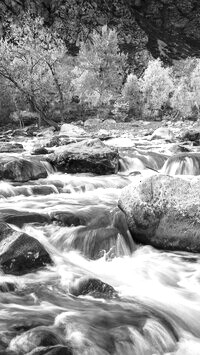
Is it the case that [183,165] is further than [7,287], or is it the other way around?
[183,165]

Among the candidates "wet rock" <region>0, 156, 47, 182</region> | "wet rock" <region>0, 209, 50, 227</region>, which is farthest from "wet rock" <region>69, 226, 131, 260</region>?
"wet rock" <region>0, 156, 47, 182</region>

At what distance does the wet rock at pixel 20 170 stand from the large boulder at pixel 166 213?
6099 mm

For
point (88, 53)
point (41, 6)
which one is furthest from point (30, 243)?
point (41, 6)

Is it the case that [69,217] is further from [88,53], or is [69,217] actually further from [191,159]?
[88,53]

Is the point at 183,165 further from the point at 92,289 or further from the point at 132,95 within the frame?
the point at 132,95

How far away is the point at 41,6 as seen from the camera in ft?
330

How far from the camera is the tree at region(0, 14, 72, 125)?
35719 mm

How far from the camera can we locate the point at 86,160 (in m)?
16.0

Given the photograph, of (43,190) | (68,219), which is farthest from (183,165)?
(68,219)

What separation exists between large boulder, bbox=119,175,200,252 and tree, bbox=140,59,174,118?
151 feet

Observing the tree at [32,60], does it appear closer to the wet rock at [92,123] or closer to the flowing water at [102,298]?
the wet rock at [92,123]

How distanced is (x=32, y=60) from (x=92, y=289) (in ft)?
109

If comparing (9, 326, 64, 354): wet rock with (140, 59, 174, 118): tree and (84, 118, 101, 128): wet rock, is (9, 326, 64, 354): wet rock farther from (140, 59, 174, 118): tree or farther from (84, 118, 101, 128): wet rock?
(140, 59, 174, 118): tree

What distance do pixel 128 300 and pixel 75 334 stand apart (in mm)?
1454
